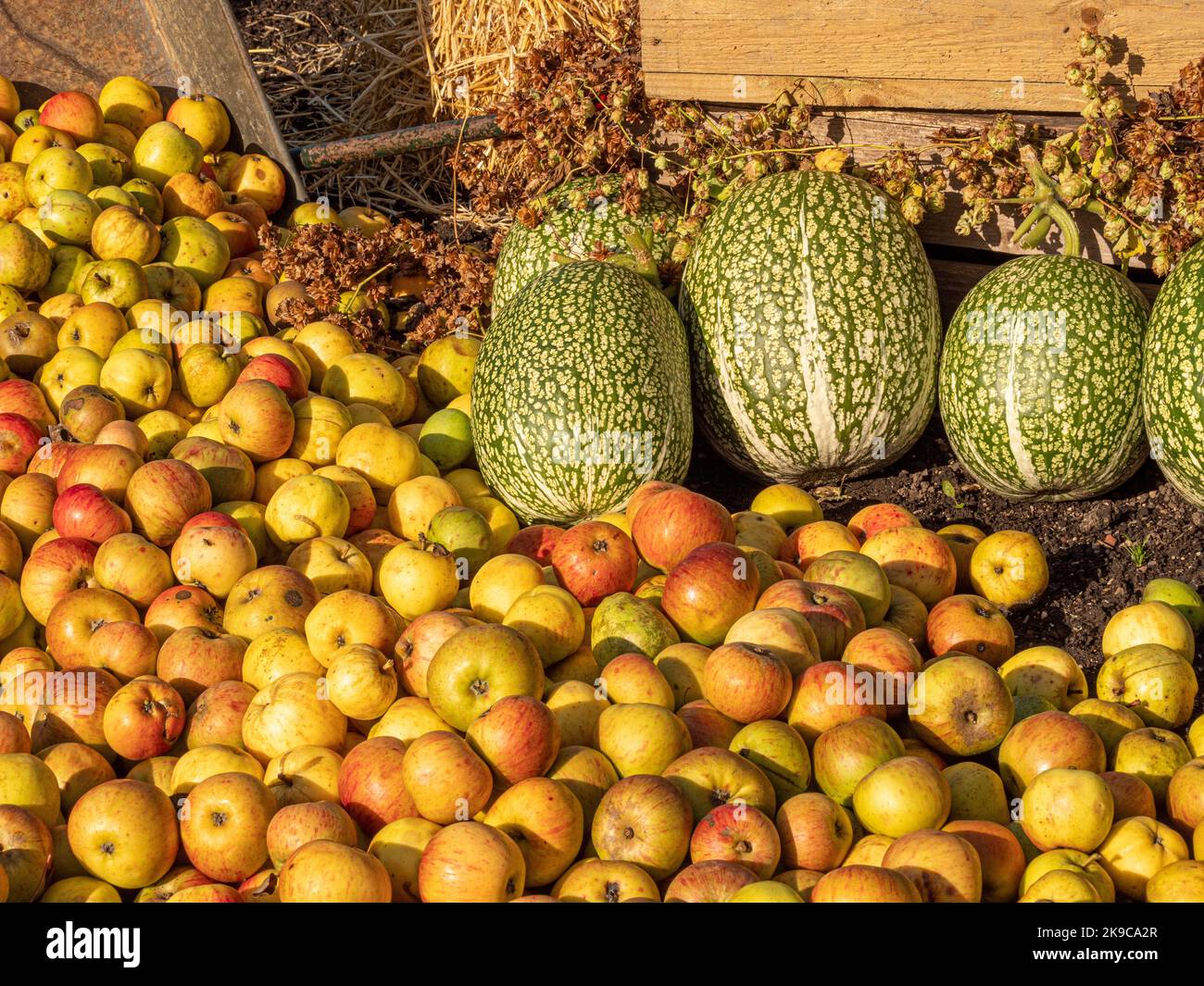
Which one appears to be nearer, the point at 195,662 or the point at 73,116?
the point at 195,662

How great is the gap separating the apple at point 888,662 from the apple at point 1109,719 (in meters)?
0.47

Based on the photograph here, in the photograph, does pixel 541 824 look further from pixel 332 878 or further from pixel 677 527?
pixel 677 527

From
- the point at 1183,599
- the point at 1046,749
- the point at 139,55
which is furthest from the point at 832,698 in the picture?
the point at 139,55

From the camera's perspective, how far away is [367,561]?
406cm

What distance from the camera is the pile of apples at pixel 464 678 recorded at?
9.21 feet

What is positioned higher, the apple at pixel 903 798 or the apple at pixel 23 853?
the apple at pixel 903 798

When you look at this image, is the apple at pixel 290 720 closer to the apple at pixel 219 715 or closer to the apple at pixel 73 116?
the apple at pixel 219 715

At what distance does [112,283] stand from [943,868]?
4.05 m

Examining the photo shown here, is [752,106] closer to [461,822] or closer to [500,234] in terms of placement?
[500,234]

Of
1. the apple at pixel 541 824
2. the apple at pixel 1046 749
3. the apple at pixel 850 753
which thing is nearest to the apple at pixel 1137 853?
the apple at pixel 1046 749

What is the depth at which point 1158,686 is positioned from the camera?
3.45 m

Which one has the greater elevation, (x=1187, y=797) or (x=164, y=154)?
(x=164, y=154)

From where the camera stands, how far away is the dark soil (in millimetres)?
4168
